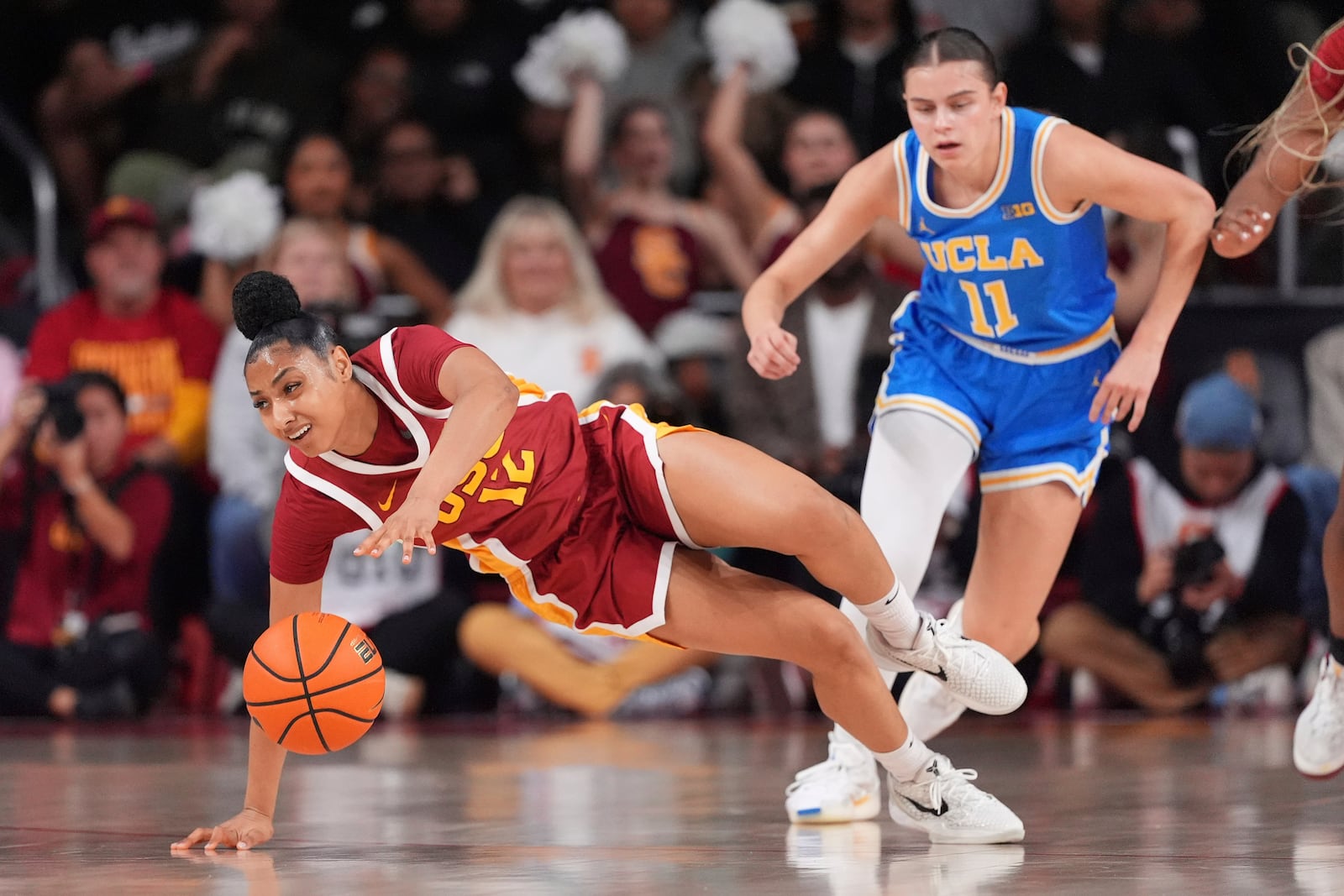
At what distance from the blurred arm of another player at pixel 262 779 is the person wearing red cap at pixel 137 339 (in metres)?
3.81

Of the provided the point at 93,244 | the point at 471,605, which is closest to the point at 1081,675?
the point at 471,605

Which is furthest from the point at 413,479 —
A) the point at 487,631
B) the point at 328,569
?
the point at 328,569

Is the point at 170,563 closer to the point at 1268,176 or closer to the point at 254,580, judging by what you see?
the point at 254,580

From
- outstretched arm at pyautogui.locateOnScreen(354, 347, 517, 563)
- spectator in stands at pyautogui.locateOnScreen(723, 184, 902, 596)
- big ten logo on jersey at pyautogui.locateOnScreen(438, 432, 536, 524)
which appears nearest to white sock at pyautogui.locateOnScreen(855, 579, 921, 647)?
big ten logo on jersey at pyautogui.locateOnScreen(438, 432, 536, 524)

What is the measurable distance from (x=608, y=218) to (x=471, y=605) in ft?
6.60

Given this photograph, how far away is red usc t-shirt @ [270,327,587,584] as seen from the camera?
11.5 ft

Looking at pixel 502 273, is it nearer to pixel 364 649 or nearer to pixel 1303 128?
pixel 1303 128

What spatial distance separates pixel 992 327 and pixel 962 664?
84cm

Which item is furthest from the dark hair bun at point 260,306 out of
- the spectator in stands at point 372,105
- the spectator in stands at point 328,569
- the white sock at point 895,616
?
the spectator in stands at point 372,105

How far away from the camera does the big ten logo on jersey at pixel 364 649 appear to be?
11.1 feet

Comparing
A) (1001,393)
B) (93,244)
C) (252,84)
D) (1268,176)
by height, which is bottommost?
(1001,393)

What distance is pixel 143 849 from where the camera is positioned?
12.0 ft

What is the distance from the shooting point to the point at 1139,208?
3947mm

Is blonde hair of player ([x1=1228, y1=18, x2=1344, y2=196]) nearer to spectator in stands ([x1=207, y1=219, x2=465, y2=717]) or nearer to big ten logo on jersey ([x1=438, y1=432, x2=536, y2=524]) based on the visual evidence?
big ten logo on jersey ([x1=438, y1=432, x2=536, y2=524])
